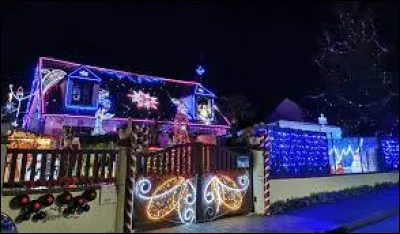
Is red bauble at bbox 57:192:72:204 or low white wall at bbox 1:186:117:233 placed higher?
red bauble at bbox 57:192:72:204

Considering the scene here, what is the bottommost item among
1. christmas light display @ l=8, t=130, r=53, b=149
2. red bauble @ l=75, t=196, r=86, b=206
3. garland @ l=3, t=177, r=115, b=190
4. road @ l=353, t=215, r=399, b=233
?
road @ l=353, t=215, r=399, b=233

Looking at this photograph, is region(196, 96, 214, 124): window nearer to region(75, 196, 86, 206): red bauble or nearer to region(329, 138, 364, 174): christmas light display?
region(329, 138, 364, 174): christmas light display

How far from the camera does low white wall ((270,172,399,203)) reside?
41.2 ft

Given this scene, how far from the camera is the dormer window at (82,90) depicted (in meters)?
22.5

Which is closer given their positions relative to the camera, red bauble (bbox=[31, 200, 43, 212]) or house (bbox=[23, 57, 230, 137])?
red bauble (bbox=[31, 200, 43, 212])

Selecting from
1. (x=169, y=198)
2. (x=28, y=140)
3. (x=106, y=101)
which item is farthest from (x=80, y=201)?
(x=106, y=101)

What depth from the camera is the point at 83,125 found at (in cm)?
2234

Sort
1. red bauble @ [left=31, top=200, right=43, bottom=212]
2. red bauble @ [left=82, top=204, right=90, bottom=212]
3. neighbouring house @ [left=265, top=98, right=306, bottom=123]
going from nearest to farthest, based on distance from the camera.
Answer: red bauble @ [left=31, top=200, right=43, bottom=212], red bauble @ [left=82, top=204, right=90, bottom=212], neighbouring house @ [left=265, top=98, right=306, bottom=123]

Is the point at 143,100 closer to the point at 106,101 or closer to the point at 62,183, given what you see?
the point at 106,101

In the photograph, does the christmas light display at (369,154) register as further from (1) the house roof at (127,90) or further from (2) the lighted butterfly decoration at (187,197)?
(1) the house roof at (127,90)

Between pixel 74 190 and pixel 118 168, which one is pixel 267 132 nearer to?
pixel 118 168

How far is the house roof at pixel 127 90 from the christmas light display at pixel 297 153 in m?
11.7

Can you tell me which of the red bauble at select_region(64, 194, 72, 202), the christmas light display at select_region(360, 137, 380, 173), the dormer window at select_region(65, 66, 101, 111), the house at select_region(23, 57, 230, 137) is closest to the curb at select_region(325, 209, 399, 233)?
the red bauble at select_region(64, 194, 72, 202)

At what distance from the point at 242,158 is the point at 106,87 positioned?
1469 centimetres
